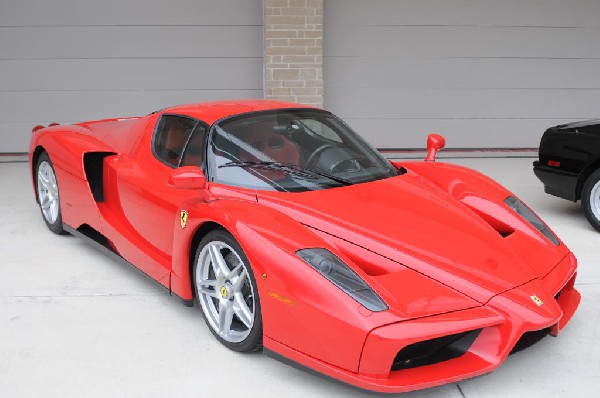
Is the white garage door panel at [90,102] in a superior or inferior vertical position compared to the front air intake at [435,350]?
superior

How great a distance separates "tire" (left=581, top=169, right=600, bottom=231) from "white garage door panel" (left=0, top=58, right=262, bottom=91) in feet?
15.1

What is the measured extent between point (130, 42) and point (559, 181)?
551 centimetres

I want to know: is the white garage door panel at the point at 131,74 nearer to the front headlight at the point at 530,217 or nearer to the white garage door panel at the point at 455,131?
the white garage door panel at the point at 455,131

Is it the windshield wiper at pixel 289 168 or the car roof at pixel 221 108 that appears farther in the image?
the car roof at pixel 221 108

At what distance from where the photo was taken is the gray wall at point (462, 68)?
8.92 m

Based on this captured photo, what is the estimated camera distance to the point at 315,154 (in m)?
3.83

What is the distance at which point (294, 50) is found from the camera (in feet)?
28.3

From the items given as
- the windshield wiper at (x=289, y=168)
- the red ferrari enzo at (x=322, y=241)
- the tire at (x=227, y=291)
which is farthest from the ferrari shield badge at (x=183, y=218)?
the windshield wiper at (x=289, y=168)

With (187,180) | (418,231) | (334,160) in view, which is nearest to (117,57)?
(334,160)

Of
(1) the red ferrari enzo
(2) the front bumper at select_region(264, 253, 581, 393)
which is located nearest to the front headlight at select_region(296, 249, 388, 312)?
(1) the red ferrari enzo

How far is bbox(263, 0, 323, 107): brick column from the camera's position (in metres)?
8.55

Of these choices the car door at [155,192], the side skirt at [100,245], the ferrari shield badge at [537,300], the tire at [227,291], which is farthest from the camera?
the side skirt at [100,245]

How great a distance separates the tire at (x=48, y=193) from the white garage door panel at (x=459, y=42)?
14.7ft

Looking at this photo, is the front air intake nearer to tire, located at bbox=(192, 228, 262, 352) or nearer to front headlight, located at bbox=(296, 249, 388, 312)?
front headlight, located at bbox=(296, 249, 388, 312)
